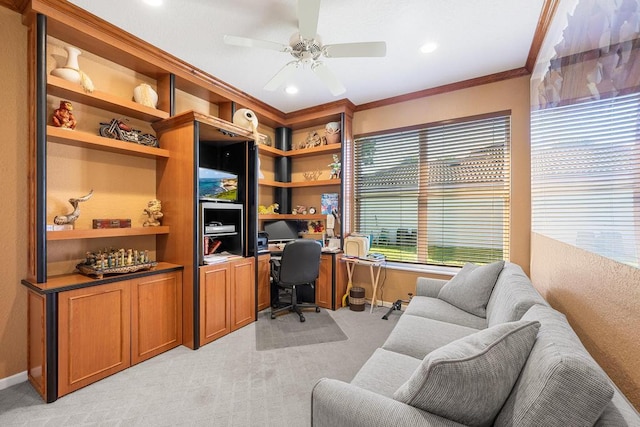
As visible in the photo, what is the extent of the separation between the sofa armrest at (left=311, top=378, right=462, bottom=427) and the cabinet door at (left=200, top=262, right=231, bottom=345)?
1.88 m

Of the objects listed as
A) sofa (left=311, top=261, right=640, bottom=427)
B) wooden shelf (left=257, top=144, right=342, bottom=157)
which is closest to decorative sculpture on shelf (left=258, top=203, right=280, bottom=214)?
wooden shelf (left=257, top=144, right=342, bottom=157)

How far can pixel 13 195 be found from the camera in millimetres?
1985

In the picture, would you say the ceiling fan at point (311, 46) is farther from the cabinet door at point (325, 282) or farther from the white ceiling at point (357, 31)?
the cabinet door at point (325, 282)

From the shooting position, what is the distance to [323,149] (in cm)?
384

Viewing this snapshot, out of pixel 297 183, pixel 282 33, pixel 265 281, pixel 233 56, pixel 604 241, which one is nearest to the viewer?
pixel 604 241

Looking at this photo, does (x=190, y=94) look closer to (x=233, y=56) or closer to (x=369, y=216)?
(x=233, y=56)

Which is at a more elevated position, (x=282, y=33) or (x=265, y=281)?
(x=282, y=33)

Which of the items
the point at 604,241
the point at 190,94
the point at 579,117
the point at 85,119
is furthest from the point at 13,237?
the point at 579,117

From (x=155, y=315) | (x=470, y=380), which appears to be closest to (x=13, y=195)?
(x=155, y=315)

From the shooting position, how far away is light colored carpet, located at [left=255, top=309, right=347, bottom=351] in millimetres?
2643

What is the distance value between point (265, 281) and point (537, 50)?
377 centimetres

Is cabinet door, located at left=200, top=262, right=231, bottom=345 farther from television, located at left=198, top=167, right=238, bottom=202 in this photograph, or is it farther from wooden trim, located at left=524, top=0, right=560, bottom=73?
wooden trim, located at left=524, top=0, right=560, bottom=73

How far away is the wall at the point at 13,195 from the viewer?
1.94 m

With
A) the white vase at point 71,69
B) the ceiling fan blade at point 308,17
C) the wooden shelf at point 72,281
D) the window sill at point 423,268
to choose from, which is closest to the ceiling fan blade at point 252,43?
the ceiling fan blade at point 308,17
